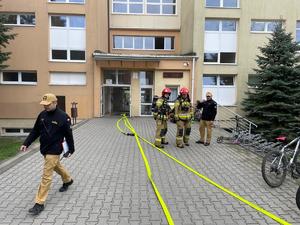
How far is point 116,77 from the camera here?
21672mm

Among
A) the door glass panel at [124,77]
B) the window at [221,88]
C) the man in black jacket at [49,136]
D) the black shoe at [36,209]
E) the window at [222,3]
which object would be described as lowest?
the black shoe at [36,209]

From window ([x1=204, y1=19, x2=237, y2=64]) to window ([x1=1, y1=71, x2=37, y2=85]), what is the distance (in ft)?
40.8

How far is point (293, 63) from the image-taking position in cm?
1686

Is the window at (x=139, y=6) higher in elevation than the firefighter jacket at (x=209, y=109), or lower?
higher

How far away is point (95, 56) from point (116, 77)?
2580mm

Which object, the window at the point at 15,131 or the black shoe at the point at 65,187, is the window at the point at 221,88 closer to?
the window at the point at 15,131

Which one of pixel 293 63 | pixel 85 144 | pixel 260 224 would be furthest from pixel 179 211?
pixel 293 63

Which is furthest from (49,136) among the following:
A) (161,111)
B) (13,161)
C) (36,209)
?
(161,111)

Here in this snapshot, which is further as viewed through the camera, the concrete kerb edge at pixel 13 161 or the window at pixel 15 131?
the window at pixel 15 131

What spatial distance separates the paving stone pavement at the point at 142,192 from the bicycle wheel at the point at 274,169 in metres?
0.17

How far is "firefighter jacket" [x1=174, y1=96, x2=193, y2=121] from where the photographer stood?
374 inches

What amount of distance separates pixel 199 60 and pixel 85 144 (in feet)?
40.5

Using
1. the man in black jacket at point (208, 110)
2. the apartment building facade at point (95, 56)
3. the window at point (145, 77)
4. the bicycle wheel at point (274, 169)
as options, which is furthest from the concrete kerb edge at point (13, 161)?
the window at point (145, 77)

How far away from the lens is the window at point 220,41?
805 inches
